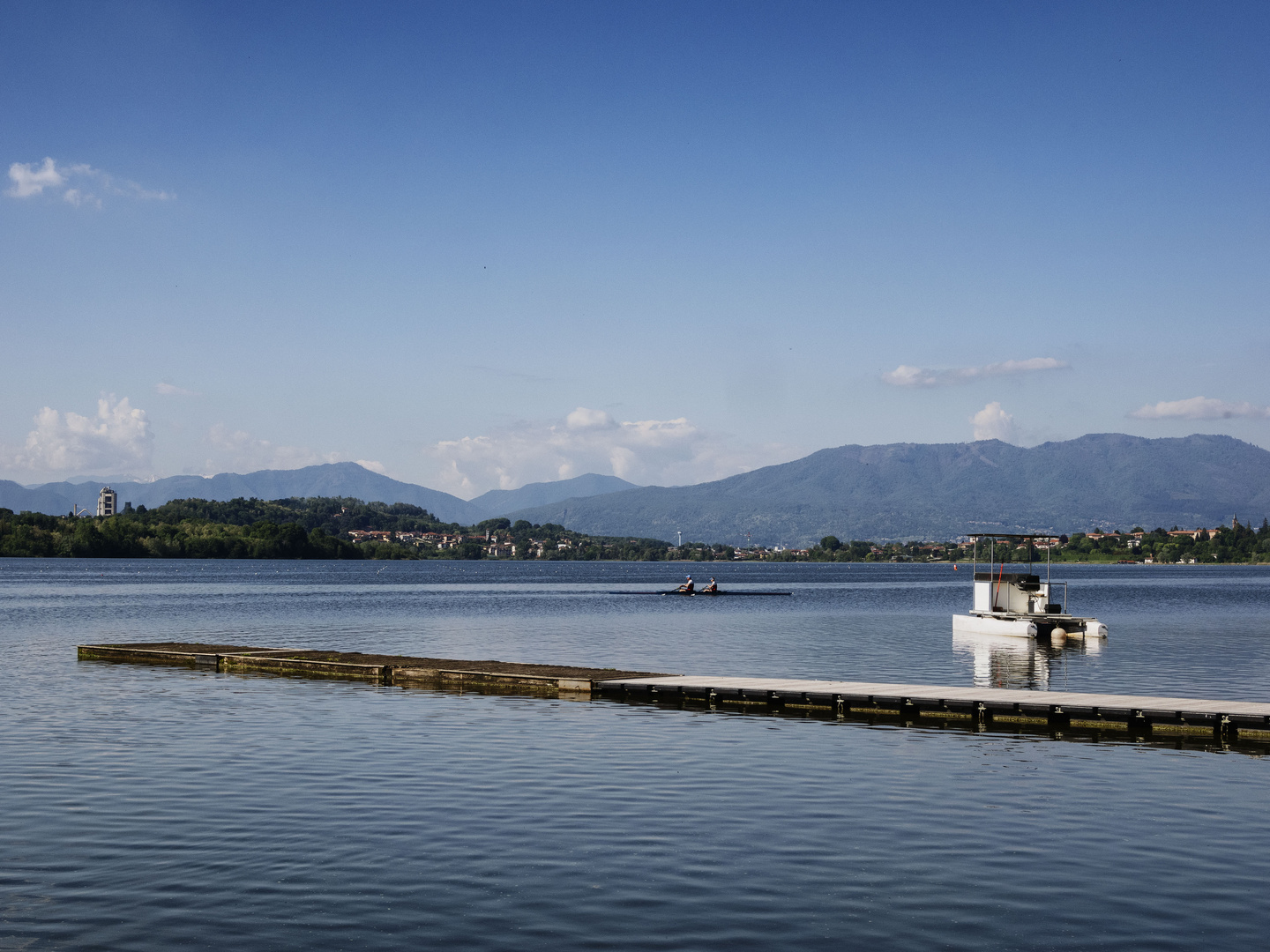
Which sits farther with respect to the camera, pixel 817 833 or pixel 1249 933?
pixel 817 833

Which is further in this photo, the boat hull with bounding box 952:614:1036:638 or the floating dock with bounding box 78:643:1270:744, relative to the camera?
the boat hull with bounding box 952:614:1036:638

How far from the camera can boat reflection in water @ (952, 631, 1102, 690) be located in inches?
1702

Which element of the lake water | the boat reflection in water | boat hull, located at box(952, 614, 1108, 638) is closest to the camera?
the lake water

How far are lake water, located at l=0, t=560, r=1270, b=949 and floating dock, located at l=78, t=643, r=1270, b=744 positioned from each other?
156cm

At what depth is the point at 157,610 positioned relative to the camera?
91125mm

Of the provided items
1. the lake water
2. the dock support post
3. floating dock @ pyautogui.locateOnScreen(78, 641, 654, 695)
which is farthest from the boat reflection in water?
floating dock @ pyautogui.locateOnScreen(78, 641, 654, 695)

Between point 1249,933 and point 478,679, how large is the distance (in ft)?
90.2

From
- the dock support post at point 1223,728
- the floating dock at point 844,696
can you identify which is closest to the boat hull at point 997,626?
the floating dock at point 844,696

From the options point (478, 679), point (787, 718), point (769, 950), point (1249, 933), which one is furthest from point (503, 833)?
point (478, 679)

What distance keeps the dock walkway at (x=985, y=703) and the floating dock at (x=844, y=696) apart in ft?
0.08

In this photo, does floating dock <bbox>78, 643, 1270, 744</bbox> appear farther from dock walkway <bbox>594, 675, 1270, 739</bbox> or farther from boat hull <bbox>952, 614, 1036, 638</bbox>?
boat hull <bbox>952, 614, 1036, 638</bbox>

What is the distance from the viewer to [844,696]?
3186 centimetres

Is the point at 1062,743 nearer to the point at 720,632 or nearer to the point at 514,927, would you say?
the point at 514,927

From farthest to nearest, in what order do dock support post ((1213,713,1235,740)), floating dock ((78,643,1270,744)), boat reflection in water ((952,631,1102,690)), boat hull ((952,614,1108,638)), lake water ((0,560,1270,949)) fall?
1. boat hull ((952,614,1108,638))
2. boat reflection in water ((952,631,1102,690))
3. floating dock ((78,643,1270,744))
4. dock support post ((1213,713,1235,740))
5. lake water ((0,560,1270,949))
